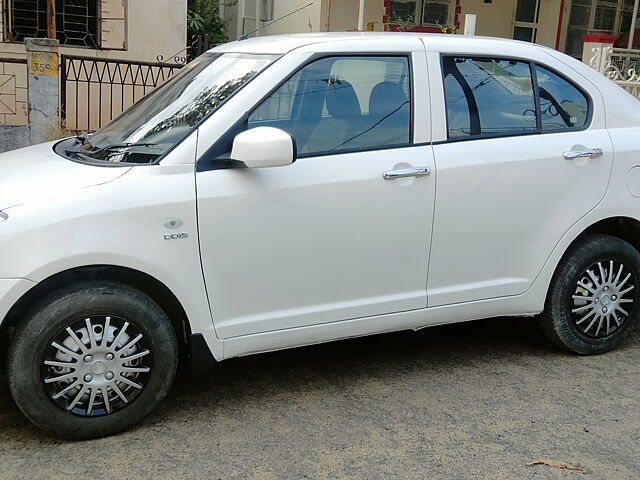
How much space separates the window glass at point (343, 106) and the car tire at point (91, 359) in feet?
3.57

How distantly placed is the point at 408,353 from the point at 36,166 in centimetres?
245

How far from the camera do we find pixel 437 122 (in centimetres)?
417

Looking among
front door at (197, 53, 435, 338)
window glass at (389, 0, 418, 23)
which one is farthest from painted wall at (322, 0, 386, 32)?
front door at (197, 53, 435, 338)

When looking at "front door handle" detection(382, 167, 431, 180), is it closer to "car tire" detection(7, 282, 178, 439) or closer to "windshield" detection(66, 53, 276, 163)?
"windshield" detection(66, 53, 276, 163)

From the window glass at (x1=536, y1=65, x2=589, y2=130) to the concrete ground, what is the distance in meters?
1.45

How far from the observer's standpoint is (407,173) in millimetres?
4020

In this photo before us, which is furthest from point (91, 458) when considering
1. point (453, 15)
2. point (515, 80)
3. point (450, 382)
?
point (453, 15)

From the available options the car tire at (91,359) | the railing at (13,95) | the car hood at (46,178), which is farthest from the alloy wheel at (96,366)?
the railing at (13,95)

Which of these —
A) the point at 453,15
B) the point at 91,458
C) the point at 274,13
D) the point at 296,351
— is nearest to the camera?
the point at 91,458

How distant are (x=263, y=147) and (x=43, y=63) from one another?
629cm

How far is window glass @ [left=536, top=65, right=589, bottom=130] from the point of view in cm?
453

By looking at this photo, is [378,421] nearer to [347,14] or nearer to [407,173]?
[407,173]

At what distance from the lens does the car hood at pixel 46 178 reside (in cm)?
346

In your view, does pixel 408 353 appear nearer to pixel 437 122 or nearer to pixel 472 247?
pixel 472 247
